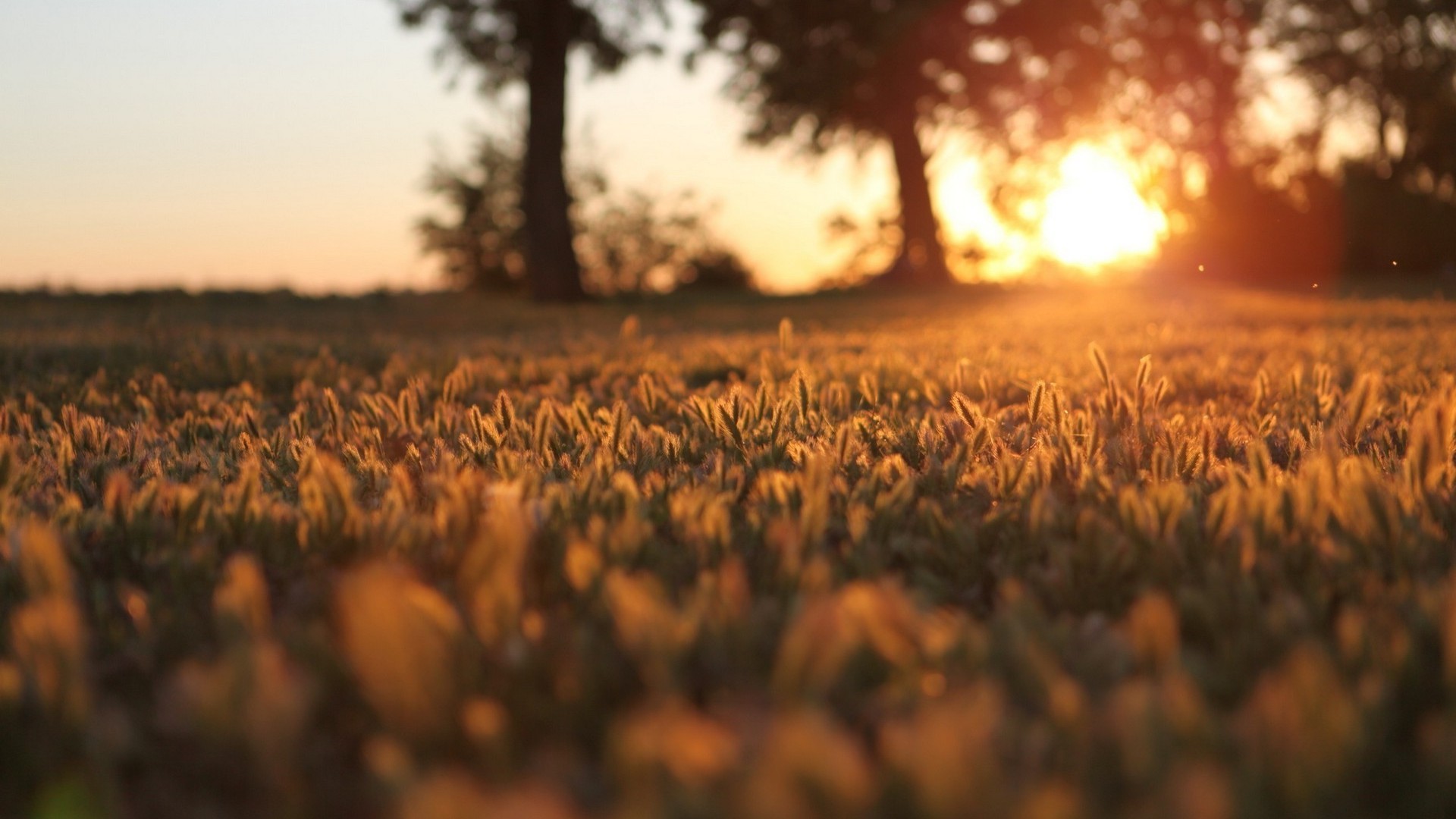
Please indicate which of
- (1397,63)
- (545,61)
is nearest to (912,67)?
(545,61)

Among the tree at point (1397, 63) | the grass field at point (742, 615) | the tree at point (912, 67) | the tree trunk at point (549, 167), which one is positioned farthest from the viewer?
the tree at point (1397, 63)

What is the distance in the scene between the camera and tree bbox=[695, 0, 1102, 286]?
72.5 feet

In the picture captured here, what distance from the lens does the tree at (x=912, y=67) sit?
870 inches

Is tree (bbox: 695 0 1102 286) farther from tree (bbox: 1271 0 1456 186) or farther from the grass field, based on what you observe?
the grass field

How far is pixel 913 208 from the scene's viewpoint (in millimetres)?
25062

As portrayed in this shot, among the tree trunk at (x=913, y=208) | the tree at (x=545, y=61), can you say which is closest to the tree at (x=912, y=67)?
the tree trunk at (x=913, y=208)

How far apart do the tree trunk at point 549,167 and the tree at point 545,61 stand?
11 millimetres

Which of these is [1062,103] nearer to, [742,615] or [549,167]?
[549,167]

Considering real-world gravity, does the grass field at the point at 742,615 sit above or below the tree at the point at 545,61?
below

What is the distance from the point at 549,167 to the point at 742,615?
16.6 metres

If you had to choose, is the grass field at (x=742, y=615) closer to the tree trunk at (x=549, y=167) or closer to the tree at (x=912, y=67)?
the tree trunk at (x=549, y=167)

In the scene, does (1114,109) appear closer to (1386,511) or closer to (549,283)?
(549,283)

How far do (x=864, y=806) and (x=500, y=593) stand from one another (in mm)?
548

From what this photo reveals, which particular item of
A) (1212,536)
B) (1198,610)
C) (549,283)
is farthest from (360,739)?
(549,283)
